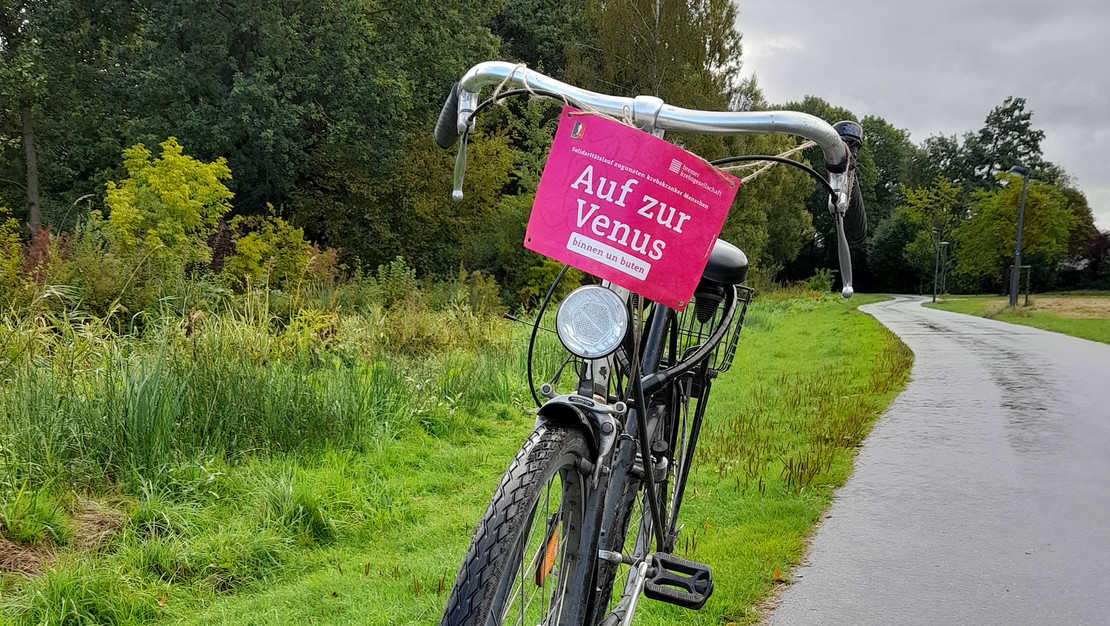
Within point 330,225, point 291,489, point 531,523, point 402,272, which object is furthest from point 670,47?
point 531,523

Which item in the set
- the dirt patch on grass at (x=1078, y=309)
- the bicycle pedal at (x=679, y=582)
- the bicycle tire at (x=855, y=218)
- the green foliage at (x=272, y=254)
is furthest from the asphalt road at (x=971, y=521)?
the dirt patch on grass at (x=1078, y=309)

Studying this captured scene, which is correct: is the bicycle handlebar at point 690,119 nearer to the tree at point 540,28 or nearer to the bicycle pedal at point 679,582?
the bicycle pedal at point 679,582

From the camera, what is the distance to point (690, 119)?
1.92 m

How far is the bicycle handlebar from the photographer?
6.32 feet

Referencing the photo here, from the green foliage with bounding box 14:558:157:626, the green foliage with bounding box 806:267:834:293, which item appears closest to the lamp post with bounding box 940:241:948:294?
the green foliage with bounding box 806:267:834:293

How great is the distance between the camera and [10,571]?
10.2 ft

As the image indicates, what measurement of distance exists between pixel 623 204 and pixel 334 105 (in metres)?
24.0

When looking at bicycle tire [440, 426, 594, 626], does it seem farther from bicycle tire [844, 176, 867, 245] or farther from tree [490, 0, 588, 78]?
tree [490, 0, 588, 78]

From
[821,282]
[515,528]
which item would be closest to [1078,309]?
[821,282]

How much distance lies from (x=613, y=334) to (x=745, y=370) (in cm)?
940

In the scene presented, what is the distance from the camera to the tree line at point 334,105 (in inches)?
843

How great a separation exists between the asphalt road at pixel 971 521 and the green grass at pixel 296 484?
0.81 ft

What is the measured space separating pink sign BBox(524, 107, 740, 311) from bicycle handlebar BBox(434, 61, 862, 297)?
12 centimetres

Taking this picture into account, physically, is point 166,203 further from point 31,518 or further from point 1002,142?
point 1002,142
